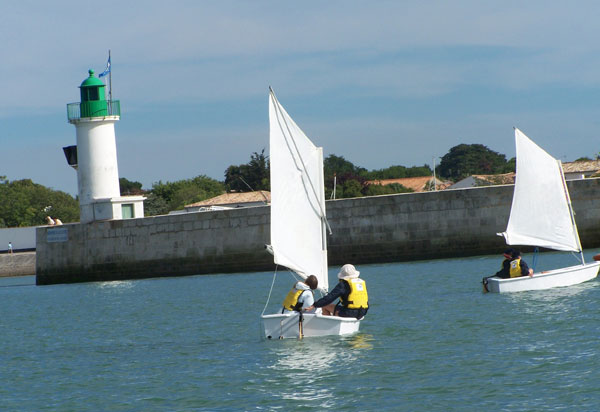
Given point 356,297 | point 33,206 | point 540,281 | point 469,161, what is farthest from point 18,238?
point 469,161

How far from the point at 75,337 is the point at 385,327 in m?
8.51

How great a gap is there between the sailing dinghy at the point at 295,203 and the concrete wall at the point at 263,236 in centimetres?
2425

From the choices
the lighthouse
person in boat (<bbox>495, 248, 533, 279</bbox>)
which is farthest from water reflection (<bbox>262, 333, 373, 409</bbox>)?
the lighthouse

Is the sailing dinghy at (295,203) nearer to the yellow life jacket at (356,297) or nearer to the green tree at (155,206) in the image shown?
the yellow life jacket at (356,297)

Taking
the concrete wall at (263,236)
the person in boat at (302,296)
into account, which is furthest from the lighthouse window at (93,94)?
the person in boat at (302,296)

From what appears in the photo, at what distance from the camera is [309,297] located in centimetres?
1991

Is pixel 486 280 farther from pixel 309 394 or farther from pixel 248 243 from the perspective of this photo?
pixel 248 243

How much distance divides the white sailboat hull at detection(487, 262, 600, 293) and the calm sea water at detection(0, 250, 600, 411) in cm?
47

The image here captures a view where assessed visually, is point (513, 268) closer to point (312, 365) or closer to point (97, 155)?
point (312, 365)

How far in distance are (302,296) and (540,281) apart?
33.2 feet

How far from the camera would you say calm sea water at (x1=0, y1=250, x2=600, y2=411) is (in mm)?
15188

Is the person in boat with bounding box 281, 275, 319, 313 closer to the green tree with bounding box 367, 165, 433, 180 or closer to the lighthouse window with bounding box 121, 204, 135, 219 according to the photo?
the lighthouse window with bounding box 121, 204, 135, 219

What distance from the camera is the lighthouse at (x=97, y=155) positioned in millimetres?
50000

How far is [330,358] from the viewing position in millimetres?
18359
